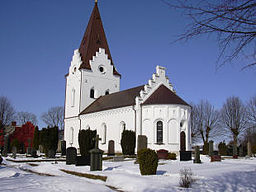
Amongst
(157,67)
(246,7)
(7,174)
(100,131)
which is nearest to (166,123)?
(157,67)

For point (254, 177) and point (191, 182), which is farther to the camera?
point (254, 177)

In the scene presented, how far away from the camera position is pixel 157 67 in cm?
3075

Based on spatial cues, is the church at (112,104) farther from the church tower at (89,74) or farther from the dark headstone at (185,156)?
the dark headstone at (185,156)

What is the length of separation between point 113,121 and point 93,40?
47.9 feet

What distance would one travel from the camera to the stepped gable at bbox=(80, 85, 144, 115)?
99.2ft

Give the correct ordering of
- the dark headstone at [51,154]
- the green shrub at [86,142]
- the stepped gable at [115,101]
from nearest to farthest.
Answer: the green shrub at [86,142] → the dark headstone at [51,154] → the stepped gable at [115,101]

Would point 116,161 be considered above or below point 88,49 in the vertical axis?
below

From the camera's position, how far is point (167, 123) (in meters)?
26.8

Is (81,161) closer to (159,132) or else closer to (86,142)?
(86,142)

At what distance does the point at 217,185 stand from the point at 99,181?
4338mm

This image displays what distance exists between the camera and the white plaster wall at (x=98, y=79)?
37.2 m

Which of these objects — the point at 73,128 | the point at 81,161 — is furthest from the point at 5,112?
the point at 81,161

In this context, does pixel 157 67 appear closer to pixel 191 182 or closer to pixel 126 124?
pixel 126 124

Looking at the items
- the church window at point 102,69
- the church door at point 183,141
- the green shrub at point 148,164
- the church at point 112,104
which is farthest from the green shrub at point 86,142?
the church window at point 102,69
